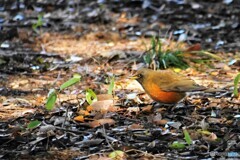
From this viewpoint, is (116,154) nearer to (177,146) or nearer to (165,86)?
(177,146)

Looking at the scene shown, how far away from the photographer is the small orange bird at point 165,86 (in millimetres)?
5312

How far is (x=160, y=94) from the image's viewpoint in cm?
532

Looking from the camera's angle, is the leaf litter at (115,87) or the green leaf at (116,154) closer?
the green leaf at (116,154)

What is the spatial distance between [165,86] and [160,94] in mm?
86

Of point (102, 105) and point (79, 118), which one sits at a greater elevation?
point (102, 105)

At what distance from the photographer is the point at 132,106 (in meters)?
5.55

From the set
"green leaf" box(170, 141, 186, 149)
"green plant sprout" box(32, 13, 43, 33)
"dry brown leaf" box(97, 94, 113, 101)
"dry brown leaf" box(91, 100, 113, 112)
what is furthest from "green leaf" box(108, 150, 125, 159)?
"green plant sprout" box(32, 13, 43, 33)

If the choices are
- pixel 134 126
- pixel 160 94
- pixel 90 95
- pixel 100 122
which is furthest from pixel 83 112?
pixel 160 94

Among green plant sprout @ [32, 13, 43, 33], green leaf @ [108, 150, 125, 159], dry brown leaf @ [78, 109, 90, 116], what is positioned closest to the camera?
green leaf @ [108, 150, 125, 159]

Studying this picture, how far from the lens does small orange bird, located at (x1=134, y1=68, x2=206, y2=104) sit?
17.4 ft

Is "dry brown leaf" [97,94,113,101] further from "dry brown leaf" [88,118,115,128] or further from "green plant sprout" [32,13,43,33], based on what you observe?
"green plant sprout" [32,13,43,33]

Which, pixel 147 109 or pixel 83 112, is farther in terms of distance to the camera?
pixel 147 109

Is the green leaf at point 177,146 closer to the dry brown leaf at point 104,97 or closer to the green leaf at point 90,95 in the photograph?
the green leaf at point 90,95

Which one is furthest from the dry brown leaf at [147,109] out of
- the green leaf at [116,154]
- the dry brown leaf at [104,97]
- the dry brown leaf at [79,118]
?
the green leaf at [116,154]
